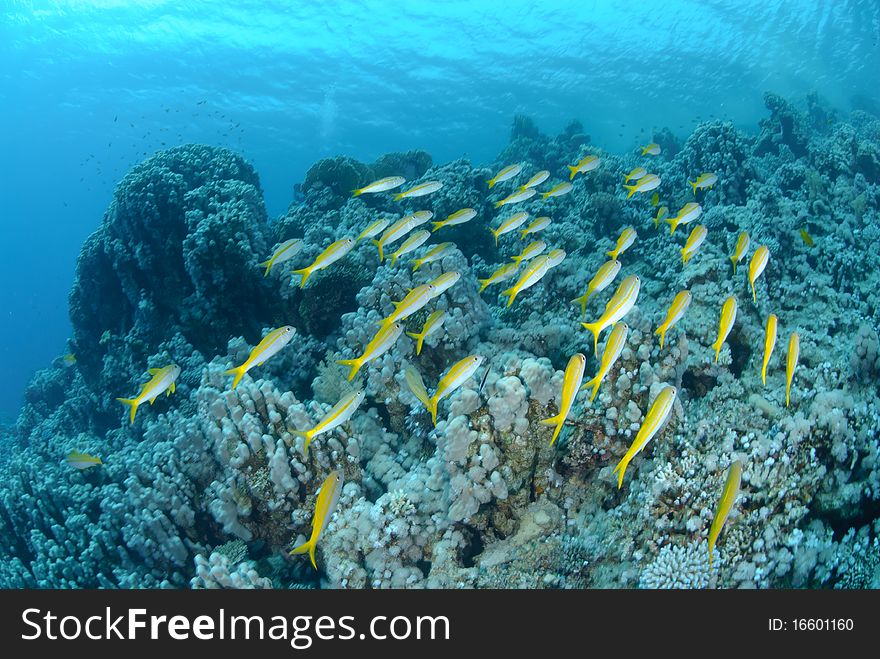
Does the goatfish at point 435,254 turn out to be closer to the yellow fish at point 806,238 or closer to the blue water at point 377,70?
the yellow fish at point 806,238

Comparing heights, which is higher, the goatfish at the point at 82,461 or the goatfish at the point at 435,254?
the goatfish at the point at 435,254

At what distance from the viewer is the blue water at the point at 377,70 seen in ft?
102

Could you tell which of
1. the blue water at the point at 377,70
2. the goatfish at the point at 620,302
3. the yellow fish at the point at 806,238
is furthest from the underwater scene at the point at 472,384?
the blue water at the point at 377,70

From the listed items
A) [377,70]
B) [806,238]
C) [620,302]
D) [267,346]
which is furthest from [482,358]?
[377,70]

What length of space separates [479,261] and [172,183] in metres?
7.07

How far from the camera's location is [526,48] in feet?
123

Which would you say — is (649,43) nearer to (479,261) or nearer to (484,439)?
(479,261)

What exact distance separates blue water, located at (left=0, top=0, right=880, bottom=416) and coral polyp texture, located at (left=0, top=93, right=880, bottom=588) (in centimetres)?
2032

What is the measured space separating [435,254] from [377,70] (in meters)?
37.2

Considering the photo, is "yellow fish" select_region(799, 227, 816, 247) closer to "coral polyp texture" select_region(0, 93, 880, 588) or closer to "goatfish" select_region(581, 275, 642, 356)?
"coral polyp texture" select_region(0, 93, 880, 588)

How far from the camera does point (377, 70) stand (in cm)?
3738

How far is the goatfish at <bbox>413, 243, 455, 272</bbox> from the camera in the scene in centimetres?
599

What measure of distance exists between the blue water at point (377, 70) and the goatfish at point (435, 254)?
21.7 metres

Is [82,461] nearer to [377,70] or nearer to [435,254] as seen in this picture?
[435,254]
